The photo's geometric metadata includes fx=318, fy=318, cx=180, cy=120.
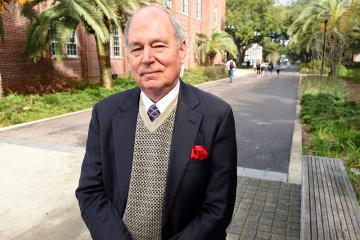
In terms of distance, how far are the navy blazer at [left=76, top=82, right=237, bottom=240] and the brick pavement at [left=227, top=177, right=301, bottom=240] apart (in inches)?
81.7

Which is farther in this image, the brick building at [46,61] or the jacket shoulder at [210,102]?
the brick building at [46,61]

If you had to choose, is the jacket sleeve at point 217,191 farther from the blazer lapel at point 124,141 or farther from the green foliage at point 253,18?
the green foliage at point 253,18

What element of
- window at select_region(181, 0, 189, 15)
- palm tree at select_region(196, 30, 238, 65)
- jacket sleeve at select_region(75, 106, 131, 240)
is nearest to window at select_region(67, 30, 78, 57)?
window at select_region(181, 0, 189, 15)

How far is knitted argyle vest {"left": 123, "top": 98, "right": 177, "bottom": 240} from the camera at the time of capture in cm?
A: 175

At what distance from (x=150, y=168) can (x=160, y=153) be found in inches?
4.0

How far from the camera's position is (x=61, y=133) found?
8.84 metres

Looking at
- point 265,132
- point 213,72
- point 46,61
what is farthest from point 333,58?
point 46,61

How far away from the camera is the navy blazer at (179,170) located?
68.8 inches

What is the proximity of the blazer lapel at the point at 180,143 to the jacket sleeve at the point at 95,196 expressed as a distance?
1.16ft

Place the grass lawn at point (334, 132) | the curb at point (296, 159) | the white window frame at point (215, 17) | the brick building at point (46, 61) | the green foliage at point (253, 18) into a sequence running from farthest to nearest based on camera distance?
1. the green foliage at point (253, 18)
2. the white window frame at point (215, 17)
3. the brick building at point (46, 61)
4. the grass lawn at point (334, 132)
5. the curb at point (296, 159)

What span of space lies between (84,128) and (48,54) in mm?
8867

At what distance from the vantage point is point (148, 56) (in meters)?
1.64

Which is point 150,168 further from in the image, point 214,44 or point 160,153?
point 214,44

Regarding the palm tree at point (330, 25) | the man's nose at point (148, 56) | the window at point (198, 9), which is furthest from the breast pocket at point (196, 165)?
the window at point (198, 9)
